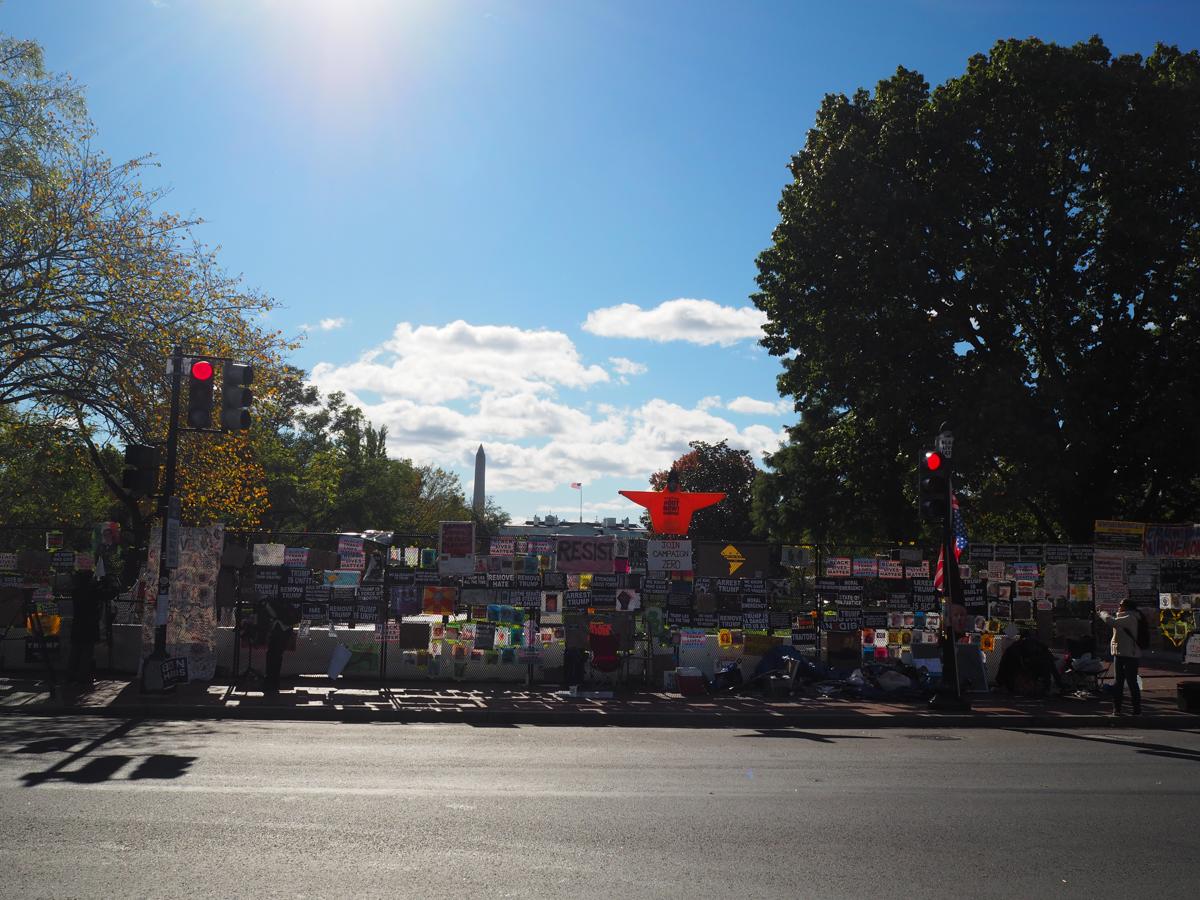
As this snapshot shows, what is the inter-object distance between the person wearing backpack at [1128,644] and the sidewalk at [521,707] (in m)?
0.43

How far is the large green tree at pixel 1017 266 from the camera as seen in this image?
26.2 m

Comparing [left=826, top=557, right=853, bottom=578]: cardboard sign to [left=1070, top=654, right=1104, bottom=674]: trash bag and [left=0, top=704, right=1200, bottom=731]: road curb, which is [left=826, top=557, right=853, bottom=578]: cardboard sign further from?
[left=1070, top=654, right=1104, bottom=674]: trash bag

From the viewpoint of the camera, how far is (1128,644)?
1567cm

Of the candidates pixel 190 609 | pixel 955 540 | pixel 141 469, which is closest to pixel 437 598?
pixel 190 609

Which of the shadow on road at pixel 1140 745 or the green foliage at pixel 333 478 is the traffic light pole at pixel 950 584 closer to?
the shadow on road at pixel 1140 745

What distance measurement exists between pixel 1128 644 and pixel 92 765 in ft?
46.6

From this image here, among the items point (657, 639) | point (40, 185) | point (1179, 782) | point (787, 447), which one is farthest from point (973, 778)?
point (787, 447)

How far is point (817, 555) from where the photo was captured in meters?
20.1

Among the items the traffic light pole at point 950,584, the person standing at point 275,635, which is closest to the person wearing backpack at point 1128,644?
the traffic light pole at point 950,584

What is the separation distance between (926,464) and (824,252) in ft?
42.1

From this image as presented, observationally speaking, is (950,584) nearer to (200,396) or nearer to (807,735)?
(807,735)

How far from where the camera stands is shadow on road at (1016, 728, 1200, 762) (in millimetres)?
12254

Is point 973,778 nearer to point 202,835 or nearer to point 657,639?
point 202,835

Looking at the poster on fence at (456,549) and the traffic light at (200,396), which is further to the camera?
the poster on fence at (456,549)
